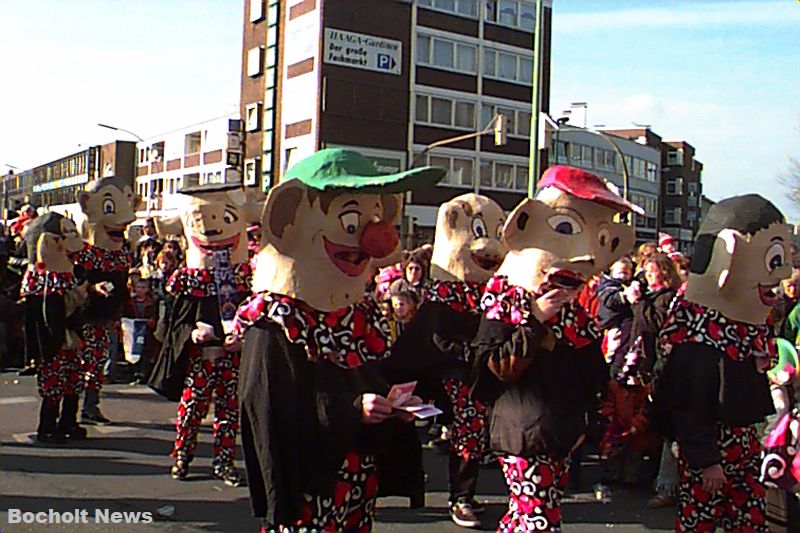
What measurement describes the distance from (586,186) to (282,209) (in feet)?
5.17

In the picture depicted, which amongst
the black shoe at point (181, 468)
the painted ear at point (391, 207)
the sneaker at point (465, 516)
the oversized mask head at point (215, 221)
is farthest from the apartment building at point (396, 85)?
the painted ear at point (391, 207)

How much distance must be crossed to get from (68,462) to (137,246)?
668 centimetres

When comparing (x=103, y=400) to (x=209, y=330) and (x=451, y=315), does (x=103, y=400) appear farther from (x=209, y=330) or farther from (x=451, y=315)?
(x=451, y=315)

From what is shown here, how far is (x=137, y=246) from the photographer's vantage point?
1361 centimetres

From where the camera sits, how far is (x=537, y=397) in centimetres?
420

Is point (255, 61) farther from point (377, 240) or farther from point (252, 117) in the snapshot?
point (377, 240)

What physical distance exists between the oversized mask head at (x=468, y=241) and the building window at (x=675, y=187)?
75.2 m

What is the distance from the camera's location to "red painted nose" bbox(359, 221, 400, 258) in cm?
365

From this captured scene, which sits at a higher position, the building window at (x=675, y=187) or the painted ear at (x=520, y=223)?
the building window at (x=675, y=187)

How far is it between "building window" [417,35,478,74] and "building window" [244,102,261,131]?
780cm

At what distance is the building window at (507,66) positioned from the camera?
43.3 meters

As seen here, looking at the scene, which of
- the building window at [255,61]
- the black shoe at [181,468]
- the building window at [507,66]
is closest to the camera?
the black shoe at [181,468]

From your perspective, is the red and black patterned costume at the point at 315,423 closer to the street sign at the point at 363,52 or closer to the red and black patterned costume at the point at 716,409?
the red and black patterned costume at the point at 716,409

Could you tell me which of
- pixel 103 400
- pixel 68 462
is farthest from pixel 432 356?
pixel 103 400
